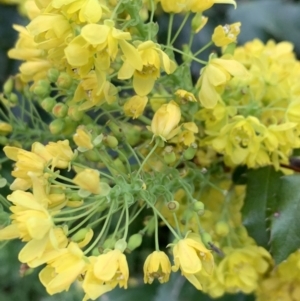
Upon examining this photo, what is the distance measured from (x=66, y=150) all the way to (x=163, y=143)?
133mm

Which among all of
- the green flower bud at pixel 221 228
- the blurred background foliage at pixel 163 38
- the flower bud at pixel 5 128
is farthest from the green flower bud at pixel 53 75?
the blurred background foliage at pixel 163 38

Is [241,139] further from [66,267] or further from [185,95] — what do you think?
[66,267]

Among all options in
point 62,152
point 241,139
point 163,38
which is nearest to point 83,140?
point 62,152

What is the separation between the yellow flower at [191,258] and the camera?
2.33ft

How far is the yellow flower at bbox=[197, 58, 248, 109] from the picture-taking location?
2.64ft

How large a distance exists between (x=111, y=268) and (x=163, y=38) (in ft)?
2.59

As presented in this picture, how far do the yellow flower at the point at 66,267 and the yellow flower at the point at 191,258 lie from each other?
0.12m

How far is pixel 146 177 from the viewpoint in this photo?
806mm

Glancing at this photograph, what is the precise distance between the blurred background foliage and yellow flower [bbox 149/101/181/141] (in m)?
0.54

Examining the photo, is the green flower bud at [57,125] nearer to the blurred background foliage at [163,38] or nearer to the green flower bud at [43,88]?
the green flower bud at [43,88]

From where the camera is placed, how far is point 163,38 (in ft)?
4.45

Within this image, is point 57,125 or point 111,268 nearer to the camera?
point 111,268

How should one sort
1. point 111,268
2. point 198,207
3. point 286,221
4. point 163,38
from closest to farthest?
point 111,268, point 198,207, point 286,221, point 163,38

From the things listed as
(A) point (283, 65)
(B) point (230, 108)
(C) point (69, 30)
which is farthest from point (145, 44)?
(A) point (283, 65)
